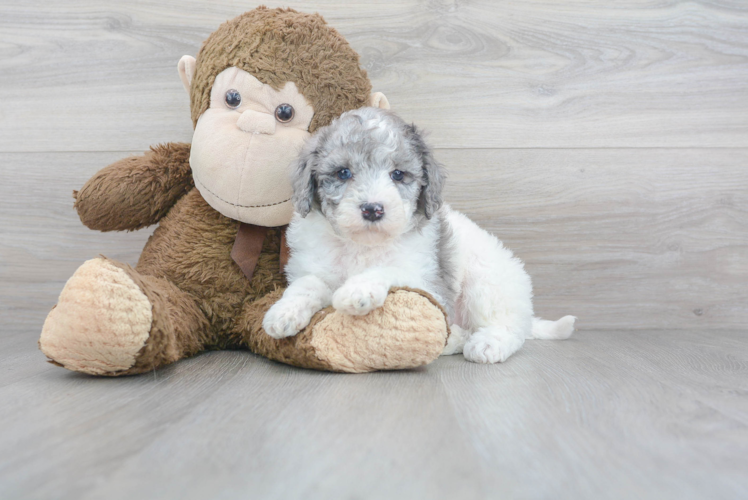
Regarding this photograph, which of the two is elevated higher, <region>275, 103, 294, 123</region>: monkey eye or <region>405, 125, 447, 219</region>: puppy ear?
<region>275, 103, 294, 123</region>: monkey eye

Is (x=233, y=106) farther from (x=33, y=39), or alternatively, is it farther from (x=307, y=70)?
(x=33, y=39)

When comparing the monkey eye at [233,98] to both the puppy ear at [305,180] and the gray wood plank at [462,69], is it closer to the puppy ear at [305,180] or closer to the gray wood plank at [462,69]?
the puppy ear at [305,180]

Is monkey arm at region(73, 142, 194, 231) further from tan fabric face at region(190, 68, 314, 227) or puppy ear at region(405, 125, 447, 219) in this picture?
puppy ear at region(405, 125, 447, 219)

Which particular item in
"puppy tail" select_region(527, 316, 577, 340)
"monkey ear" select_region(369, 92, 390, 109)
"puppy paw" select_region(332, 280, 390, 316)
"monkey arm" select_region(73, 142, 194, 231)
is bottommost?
"puppy tail" select_region(527, 316, 577, 340)

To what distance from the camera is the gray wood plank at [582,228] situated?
242cm

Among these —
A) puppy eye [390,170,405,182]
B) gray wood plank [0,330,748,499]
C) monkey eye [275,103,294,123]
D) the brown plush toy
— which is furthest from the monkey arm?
puppy eye [390,170,405,182]

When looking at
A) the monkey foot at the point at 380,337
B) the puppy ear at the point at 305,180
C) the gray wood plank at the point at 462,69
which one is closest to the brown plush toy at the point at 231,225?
the monkey foot at the point at 380,337

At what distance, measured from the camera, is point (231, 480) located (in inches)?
36.5

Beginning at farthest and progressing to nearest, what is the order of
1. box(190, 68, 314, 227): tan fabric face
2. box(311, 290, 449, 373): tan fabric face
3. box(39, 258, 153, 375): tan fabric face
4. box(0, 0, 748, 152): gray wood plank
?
box(0, 0, 748, 152): gray wood plank
box(190, 68, 314, 227): tan fabric face
box(311, 290, 449, 373): tan fabric face
box(39, 258, 153, 375): tan fabric face

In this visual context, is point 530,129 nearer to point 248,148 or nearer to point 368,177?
point 368,177

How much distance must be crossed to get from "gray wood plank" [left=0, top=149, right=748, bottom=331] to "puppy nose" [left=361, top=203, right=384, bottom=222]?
0.98 metres

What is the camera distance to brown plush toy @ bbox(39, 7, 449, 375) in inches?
57.2

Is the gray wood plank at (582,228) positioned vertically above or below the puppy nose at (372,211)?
below

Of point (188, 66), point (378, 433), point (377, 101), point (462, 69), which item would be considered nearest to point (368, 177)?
point (377, 101)
